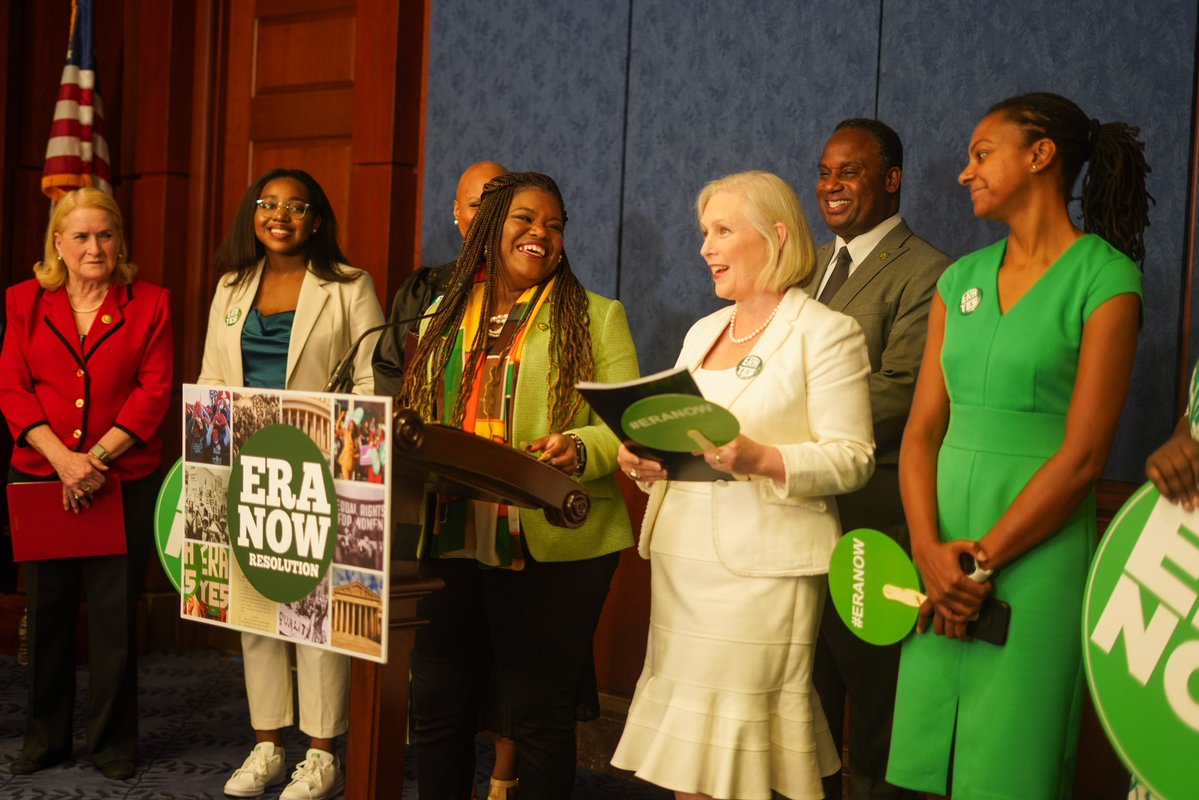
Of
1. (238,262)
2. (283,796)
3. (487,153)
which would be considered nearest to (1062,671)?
(283,796)

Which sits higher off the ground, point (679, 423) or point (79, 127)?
point (79, 127)

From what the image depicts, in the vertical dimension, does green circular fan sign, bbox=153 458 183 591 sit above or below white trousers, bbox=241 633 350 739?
above

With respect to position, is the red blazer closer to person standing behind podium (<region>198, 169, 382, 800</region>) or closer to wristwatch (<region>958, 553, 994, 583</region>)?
person standing behind podium (<region>198, 169, 382, 800</region>)

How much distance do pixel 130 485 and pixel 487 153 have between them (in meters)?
1.62

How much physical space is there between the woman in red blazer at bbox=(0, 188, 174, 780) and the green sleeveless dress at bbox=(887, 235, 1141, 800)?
92.2 inches

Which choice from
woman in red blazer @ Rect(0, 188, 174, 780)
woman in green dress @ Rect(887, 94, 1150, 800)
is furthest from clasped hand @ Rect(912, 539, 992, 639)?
woman in red blazer @ Rect(0, 188, 174, 780)

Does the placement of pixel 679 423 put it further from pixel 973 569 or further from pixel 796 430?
pixel 973 569

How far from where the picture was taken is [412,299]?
11.1 ft

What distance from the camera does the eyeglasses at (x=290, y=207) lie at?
136 inches

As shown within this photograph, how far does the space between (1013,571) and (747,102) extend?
1.97 metres

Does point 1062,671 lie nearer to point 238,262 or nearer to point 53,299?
point 238,262

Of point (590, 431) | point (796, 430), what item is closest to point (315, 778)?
point (590, 431)

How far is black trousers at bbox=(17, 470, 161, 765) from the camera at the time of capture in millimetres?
3498

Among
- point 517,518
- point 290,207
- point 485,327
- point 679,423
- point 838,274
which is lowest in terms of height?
point 517,518
